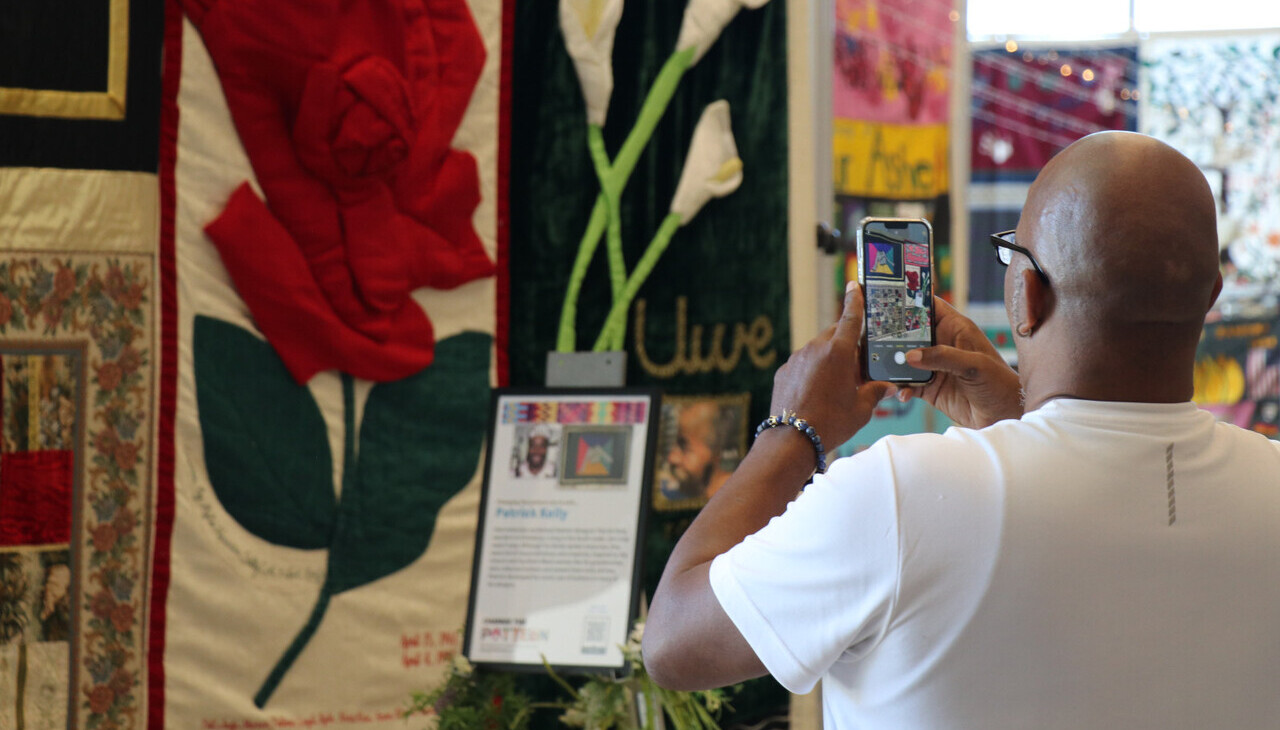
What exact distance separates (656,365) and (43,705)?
153 cm

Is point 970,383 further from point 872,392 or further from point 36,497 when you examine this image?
point 36,497

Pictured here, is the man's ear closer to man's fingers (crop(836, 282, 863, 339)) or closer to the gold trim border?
man's fingers (crop(836, 282, 863, 339))

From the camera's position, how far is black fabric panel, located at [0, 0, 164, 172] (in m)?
2.24

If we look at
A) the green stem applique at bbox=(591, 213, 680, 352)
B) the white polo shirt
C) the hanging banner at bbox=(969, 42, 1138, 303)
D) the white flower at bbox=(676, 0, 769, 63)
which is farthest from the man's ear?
the hanging banner at bbox=(969, 42, 1138, 303)

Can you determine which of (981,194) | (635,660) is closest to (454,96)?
(635,660)

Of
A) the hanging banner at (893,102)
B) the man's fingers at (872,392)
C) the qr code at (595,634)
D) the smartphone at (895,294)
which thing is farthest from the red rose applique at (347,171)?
the man's fingers at (872,392)

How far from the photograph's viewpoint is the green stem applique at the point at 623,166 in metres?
2.79

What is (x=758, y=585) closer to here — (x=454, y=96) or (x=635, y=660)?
(x=635, y=660)

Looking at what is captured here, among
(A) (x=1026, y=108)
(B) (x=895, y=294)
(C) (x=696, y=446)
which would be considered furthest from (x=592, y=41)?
(A) (x=1026, y=108)

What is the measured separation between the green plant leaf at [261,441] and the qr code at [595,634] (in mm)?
807

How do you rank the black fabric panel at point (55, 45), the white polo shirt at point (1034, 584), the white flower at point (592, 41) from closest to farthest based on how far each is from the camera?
1. the white polo shirt at point (1034, 584)
2. the black fabric panel at point (55, 45)
3. the white flower at point (592, 41)

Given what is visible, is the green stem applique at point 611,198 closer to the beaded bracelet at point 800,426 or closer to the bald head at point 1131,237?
the beaded bracelet at point 800,426

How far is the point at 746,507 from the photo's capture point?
0.95 m

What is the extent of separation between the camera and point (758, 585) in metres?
0.85
